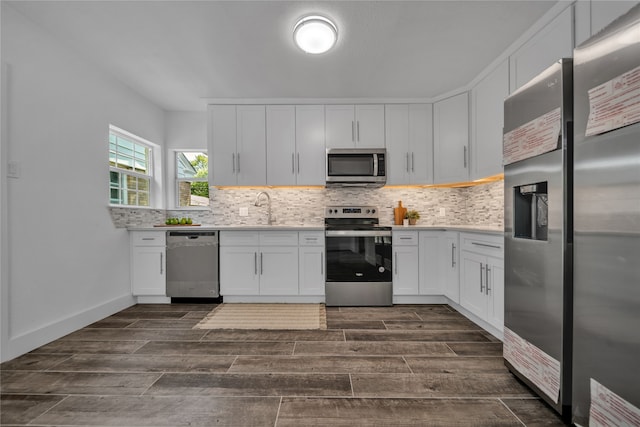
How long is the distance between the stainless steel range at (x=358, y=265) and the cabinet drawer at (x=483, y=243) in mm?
818

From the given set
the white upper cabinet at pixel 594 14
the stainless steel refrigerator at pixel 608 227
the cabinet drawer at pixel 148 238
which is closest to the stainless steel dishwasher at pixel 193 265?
the cabinet drawer at pixel 148 238

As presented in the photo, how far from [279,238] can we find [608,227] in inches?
112

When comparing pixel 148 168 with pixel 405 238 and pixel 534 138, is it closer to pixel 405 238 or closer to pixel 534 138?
pixel 405 238

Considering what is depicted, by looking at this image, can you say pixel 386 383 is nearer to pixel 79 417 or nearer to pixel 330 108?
pixel 79 417

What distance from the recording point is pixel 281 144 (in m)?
3.82

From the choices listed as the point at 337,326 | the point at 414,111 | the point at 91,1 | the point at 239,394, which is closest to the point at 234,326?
the point at 337,326

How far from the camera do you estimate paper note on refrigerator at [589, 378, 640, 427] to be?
1.14 m

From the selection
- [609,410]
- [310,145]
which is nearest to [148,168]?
[310,145]

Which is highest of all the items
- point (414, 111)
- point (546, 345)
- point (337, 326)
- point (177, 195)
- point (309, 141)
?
point (414, 111)

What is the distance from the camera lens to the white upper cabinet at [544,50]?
2.02 metres

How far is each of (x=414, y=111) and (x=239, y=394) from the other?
11.6 feet

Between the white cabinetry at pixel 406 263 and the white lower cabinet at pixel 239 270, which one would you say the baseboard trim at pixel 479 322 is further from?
the white lower cabinet at pixel 239 270

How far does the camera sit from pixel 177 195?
4328mm

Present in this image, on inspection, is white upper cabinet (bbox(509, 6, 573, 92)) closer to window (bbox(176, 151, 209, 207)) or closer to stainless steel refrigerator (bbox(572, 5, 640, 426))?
stainless steel refrigerator (bbox(572, 5, 640, 426))
